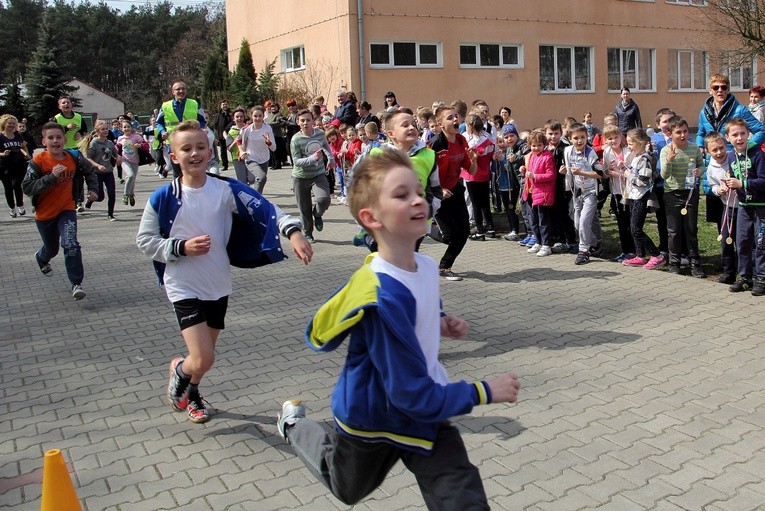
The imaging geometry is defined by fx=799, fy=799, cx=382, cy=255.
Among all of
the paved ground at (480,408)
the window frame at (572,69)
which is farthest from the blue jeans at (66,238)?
the window frame at (572,69)

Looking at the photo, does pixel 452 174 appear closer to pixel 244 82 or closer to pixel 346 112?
pixel 346 112

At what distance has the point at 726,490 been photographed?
13.9 ft

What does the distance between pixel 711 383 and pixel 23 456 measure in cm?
479

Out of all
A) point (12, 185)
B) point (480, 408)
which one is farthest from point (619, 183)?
point (12, 185)

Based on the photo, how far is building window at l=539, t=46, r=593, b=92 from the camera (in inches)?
1282

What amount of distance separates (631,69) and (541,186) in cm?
2680

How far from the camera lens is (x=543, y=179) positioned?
10969 millimetres

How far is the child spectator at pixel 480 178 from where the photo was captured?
12.2 m

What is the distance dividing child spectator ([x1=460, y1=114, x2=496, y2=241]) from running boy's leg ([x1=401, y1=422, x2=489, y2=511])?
9105mm

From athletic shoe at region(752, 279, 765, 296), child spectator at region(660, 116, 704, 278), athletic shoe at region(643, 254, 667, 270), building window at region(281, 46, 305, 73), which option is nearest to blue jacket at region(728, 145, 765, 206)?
athletic shoe at region(752, 279, 765, 296)

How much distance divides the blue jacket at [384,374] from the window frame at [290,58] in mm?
29853

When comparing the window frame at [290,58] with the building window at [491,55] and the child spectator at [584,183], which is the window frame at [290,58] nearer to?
the building window at [491,55]

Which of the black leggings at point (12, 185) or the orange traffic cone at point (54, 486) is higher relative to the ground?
the black leggings at point (12, 185)

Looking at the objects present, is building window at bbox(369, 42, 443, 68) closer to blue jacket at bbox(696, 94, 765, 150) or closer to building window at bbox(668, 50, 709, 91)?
building window at bbox(668, 50, 709, 91)
